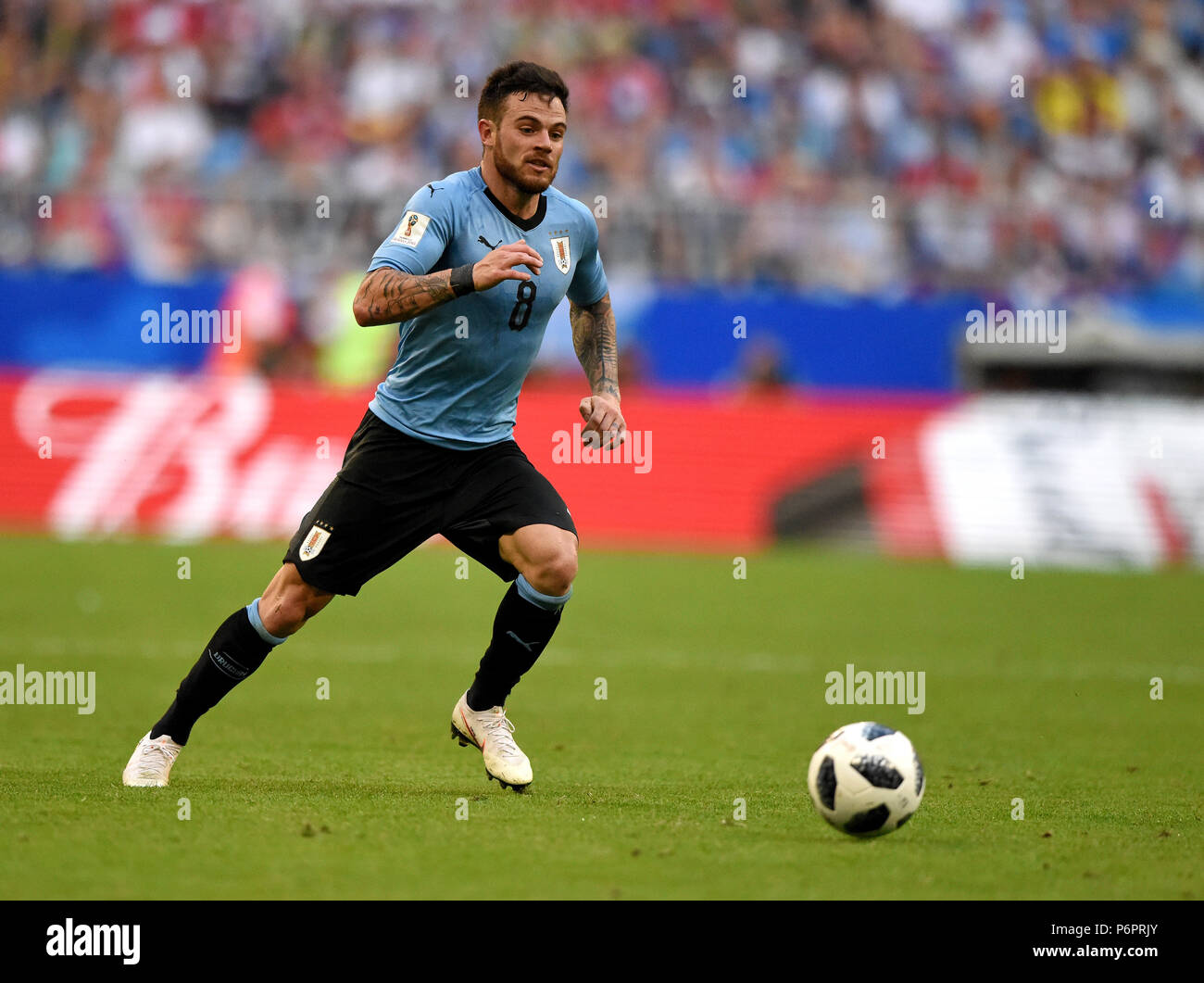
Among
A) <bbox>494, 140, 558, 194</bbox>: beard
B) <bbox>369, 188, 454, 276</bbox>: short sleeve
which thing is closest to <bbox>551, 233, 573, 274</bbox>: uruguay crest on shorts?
<bbox>494, 140, 558, 194</bbox>: beard

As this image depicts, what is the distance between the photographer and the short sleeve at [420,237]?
606 cm

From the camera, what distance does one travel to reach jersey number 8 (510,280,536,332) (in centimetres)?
642

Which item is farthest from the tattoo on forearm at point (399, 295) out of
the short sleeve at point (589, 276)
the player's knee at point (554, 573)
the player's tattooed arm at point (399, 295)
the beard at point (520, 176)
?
the player's knee at point (554, 573)

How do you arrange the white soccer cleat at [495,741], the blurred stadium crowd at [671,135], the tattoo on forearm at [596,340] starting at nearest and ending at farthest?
the white soccer cleat at [495,741]
the tattoo on forearm at [596,340]
the blurred stadium crowd at [671,135]

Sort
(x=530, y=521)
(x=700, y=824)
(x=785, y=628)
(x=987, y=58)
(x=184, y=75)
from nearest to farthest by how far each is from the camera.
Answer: (x=700, y=824)
(x=530, y=521)
(x=785, y=628)
(x=184, y=75)
(x=987, y=58)

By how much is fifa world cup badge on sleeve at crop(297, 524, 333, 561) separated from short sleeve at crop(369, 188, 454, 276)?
3.30 feet

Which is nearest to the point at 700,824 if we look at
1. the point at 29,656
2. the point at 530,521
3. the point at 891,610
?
the point at 530,521

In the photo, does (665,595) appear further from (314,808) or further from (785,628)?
(314,808)

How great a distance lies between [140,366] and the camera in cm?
1861

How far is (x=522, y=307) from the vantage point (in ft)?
21.1

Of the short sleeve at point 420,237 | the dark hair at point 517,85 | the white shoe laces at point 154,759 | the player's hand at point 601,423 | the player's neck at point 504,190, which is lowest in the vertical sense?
the white shoe laces at point 154,759

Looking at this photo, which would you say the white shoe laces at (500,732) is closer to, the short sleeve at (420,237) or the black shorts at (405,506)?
the black shorts at (405,506)

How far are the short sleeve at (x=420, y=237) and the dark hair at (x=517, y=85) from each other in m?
0.42

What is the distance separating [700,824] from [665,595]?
27.9ft
